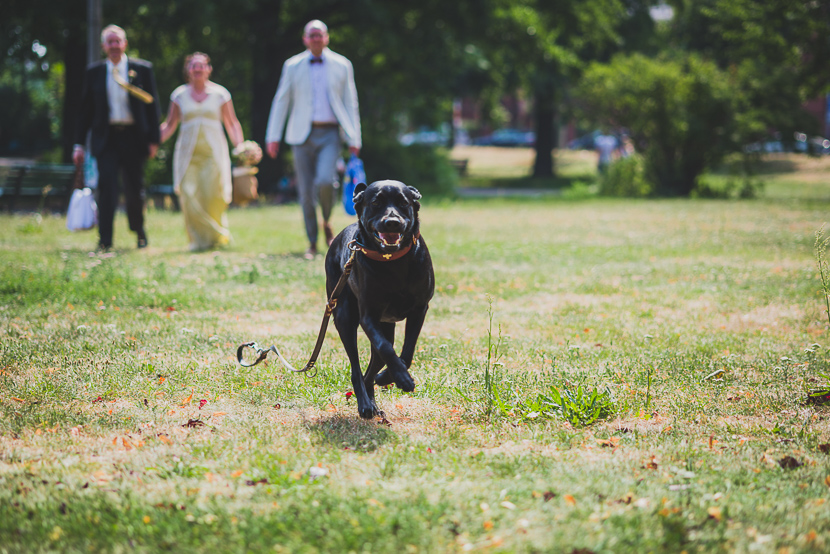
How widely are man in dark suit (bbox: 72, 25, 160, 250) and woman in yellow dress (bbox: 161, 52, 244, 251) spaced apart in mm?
283

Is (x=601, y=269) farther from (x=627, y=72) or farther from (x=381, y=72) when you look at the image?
(x=381, y=72)

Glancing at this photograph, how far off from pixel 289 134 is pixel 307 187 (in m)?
0.63

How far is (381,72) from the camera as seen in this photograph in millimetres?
27422

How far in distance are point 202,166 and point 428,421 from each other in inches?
289

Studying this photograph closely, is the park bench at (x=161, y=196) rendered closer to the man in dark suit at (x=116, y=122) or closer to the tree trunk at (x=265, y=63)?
the tree trunk at (x=265, y=63)

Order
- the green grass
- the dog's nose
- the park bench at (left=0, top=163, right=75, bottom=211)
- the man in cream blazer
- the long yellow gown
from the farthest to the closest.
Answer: the park bench at (left=0, top=163, right=75, bottom=211)
the long yellow gown
the man in cream blazer
the dog's nose
the green grass

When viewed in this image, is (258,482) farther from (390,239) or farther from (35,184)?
(35,184)

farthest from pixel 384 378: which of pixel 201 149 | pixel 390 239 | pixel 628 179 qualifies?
pixel 628 179

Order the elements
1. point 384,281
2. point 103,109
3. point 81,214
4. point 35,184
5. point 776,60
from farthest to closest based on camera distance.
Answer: point 776,60, point 35,184, point 81,214, point 103,109, point 384,281

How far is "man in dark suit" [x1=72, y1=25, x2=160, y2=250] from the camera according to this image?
9.98 meters

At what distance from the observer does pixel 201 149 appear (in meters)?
10.5

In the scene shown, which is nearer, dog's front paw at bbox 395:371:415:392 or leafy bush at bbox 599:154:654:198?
dog's front paw at bbox 395:371:415:392

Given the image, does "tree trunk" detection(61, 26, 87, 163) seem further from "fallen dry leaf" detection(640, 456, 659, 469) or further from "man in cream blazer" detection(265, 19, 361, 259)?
"fallen dry leaf" detection(640, 456, 659, 469)

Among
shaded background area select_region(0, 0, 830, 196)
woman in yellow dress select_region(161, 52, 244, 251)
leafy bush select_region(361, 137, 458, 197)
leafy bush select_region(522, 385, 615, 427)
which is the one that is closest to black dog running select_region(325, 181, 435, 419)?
leafy bush select_region(522, 385, 615, 427)
